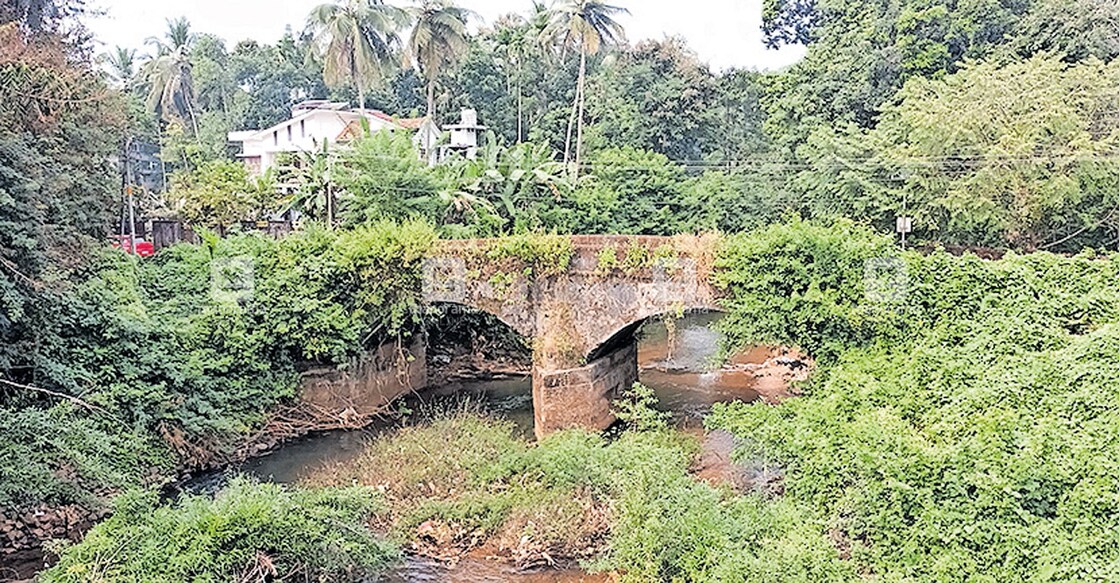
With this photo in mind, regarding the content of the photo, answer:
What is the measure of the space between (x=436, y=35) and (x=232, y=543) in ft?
85.6

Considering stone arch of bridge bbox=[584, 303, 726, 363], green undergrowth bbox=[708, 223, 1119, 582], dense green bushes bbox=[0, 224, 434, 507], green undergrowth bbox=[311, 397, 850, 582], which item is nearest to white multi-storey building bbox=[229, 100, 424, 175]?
dense green bushes bbox=[0, 224, 434, 507]

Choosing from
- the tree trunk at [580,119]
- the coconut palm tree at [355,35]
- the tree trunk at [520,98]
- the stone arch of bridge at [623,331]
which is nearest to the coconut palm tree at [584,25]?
the tree trunk at [580,119]

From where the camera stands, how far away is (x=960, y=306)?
13.2m

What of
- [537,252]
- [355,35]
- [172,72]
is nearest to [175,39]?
[172,72]

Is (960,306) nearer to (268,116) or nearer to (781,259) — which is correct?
(781,259)

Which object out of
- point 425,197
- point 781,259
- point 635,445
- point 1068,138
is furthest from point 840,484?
point 1068,138

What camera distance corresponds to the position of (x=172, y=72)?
148ft

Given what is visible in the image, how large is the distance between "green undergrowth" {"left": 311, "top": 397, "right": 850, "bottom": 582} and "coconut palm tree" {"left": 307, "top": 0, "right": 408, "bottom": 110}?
20140 mm

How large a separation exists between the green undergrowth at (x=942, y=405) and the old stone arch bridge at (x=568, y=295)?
4.86 ft

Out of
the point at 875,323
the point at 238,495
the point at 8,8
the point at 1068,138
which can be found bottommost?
the point at 238,495

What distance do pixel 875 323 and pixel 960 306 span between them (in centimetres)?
124

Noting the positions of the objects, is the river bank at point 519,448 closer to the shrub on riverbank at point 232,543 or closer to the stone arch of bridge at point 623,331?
the shrub on riverbank at point 232,543

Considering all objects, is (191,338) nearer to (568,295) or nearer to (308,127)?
(568,295)

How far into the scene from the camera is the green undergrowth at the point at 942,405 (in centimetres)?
834
